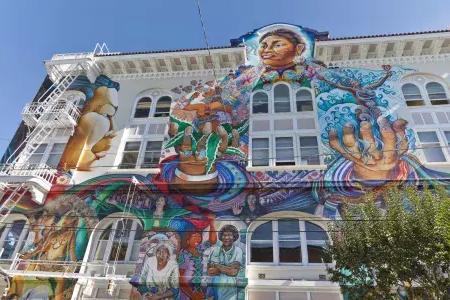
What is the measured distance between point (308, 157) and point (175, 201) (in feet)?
20.1

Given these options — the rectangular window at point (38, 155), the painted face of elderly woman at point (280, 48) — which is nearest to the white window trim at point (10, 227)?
the rectangular window at point (38, 155)

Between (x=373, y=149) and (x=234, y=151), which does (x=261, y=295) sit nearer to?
(x=234, y=151)

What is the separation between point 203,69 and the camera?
68.4 feet

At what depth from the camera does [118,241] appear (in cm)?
1540

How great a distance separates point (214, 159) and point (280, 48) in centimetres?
773

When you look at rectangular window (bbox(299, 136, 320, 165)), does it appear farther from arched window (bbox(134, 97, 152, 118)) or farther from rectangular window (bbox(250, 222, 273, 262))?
arched window (bbox(134, 97, 152, 118))

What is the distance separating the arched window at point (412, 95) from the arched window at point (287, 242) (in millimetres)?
8387

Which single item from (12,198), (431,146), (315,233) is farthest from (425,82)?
(12,198)

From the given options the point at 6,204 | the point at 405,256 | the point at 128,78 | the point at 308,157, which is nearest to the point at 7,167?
the point at 6,204

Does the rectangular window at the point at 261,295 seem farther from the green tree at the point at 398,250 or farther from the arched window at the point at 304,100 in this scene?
the arched window at the point at 304,100

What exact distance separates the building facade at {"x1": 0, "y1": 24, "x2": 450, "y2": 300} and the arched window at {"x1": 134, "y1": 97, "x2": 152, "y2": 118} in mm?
79

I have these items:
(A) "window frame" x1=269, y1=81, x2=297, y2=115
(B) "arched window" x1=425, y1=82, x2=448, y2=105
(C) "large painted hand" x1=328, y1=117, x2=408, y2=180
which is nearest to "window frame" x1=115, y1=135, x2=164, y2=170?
(A) "window frame" x1=269, y1=81, x2=297, y2=115

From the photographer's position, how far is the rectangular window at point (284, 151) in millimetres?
16797

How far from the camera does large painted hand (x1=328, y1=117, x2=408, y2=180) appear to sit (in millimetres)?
15391
